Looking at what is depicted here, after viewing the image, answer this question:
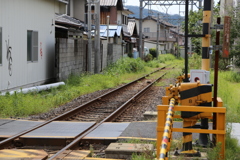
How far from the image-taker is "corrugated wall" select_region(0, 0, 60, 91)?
49.3 ft

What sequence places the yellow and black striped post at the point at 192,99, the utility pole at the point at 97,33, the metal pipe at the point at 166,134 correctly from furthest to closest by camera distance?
the utility pole at the point at 97,33 < the yellow and black striped post at the point at 192,99 < the metal pipe at the point at 166,134

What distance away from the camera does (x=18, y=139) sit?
8.29 meters

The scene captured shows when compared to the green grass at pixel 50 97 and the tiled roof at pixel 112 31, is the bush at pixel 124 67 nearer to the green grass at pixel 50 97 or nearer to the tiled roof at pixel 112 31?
the green grass at pixel 50 97

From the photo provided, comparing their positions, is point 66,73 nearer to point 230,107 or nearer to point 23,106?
point 23,106

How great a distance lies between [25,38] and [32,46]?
871 mm

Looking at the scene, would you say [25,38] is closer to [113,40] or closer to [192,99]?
[192,99]

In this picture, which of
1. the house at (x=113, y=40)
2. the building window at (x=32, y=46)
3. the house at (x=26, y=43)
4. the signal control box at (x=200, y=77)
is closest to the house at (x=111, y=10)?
the house at (x=113, y=40)

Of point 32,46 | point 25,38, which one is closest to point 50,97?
point 25,38

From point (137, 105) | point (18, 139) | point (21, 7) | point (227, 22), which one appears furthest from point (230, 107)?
point (21, 7)

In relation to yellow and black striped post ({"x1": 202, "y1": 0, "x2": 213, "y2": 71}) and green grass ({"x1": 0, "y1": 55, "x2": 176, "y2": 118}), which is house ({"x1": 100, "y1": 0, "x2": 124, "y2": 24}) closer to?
green grass ({"x1": 0, "y1": 55, "x2": 176, "y2": 118})

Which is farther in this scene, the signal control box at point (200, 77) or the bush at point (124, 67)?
the bush at point (124, 67)

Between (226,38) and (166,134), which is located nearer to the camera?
(166,134)

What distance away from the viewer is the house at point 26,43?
49.3 feet

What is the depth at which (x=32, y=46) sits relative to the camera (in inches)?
702
